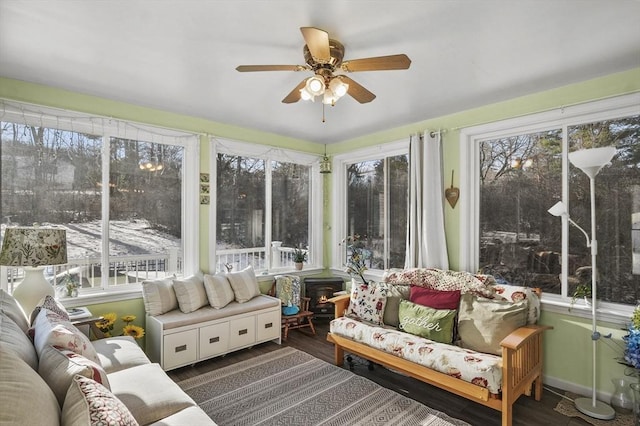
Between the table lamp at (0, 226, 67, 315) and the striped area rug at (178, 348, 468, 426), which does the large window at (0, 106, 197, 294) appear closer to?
the table lamp at (0, 226, 67, 315)

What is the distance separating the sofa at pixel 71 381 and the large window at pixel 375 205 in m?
3.04

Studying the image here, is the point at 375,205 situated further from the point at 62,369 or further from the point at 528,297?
the point at 62,369

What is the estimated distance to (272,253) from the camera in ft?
15.4

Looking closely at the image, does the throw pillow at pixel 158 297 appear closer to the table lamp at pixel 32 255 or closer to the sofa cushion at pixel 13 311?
the table lamp at pixel 32 255

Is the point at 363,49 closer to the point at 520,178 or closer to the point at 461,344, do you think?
the point at 520,178

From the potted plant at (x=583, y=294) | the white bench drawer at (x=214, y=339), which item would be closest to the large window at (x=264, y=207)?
the white bench drawer at (x=214, y=339)

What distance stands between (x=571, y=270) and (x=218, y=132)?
12.9 ft

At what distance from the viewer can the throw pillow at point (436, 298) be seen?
9.82ft

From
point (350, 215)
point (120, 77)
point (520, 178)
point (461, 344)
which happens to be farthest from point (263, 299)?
point (520, 178)

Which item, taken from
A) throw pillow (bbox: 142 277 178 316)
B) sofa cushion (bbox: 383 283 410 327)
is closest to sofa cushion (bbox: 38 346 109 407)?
throw pillow (bbox: 142 277 178 316)

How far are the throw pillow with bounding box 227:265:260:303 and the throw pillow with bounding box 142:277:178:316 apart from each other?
63 centimetres

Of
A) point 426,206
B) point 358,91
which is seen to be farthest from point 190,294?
point 426,206

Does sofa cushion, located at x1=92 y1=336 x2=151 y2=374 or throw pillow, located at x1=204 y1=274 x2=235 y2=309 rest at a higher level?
throw pillow, located at x1=204 y1=274 x2=235 y2=309

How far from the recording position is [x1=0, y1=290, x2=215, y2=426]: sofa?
3.43 ft
